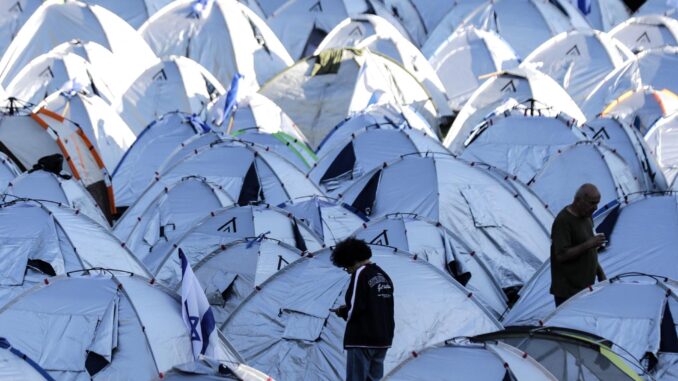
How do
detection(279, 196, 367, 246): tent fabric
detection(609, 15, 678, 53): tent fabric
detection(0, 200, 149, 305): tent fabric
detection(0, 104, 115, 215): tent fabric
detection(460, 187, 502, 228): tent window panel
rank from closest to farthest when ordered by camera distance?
detection(0, 200, 149, 305): tent fabric, detection(279, 196, 367, 246): tent fabric, detection(460, 187, 502, 228): tent window panel, detection(0, 104, 115, 215): tent fabric, detection(609, 15, 678, 53): tent fabric

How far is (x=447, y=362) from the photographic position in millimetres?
13250

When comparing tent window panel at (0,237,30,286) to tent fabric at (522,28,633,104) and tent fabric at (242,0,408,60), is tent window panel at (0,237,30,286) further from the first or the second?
tent fabric at (242,0,408,60)

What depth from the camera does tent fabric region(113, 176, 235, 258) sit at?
21.3 metres

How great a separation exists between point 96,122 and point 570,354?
15.4 metres

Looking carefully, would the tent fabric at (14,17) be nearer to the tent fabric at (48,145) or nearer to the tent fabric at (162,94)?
the tent fabric at (162,94)

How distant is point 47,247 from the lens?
1791 centimetres

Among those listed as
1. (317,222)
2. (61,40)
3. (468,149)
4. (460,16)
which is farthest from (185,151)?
(460,16)

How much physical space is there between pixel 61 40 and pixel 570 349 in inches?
847

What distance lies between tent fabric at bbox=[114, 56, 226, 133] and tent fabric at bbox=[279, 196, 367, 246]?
1035cm

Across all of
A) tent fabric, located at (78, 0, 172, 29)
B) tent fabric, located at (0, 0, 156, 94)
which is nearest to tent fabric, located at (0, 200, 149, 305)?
tent fabric, located at (0, 0, 156, 94)

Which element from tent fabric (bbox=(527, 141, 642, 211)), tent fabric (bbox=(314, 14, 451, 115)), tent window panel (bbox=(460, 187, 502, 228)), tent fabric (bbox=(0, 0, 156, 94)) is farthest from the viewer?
tent fabric (bbox=(0, 0, 156, 94))

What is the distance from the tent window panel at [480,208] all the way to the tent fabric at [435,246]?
4.55ft

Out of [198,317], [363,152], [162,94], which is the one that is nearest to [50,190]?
[363,152]

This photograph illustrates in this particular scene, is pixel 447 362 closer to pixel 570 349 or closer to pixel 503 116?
pixel 570 349
